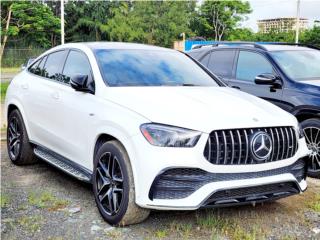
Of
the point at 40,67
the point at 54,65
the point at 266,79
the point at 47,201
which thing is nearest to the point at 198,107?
the point at 47,201

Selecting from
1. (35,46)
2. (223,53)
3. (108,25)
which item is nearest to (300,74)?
(223,53)

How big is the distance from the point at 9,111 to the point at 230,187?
400 cm

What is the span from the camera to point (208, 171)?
3.60 m

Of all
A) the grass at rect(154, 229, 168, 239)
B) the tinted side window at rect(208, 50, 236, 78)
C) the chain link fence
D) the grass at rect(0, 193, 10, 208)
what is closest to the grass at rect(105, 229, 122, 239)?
the grass at rect(154, 229, 168, 239)

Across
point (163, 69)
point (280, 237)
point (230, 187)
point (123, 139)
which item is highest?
point (163, 69)

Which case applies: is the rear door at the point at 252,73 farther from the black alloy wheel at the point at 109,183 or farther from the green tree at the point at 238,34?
the green tree at the point at 238,34

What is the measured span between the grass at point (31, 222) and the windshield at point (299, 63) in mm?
3894

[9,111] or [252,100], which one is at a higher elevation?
[252,100]

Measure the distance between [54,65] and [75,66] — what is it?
631 millimetres

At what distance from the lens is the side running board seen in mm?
4547

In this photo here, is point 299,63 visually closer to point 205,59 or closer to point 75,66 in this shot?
point 205,59

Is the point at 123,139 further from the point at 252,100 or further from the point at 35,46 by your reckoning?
the point at 35,46

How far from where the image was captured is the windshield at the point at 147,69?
15.3ft

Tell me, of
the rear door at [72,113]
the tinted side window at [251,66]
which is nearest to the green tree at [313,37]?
the tinted side window at [251,66]
